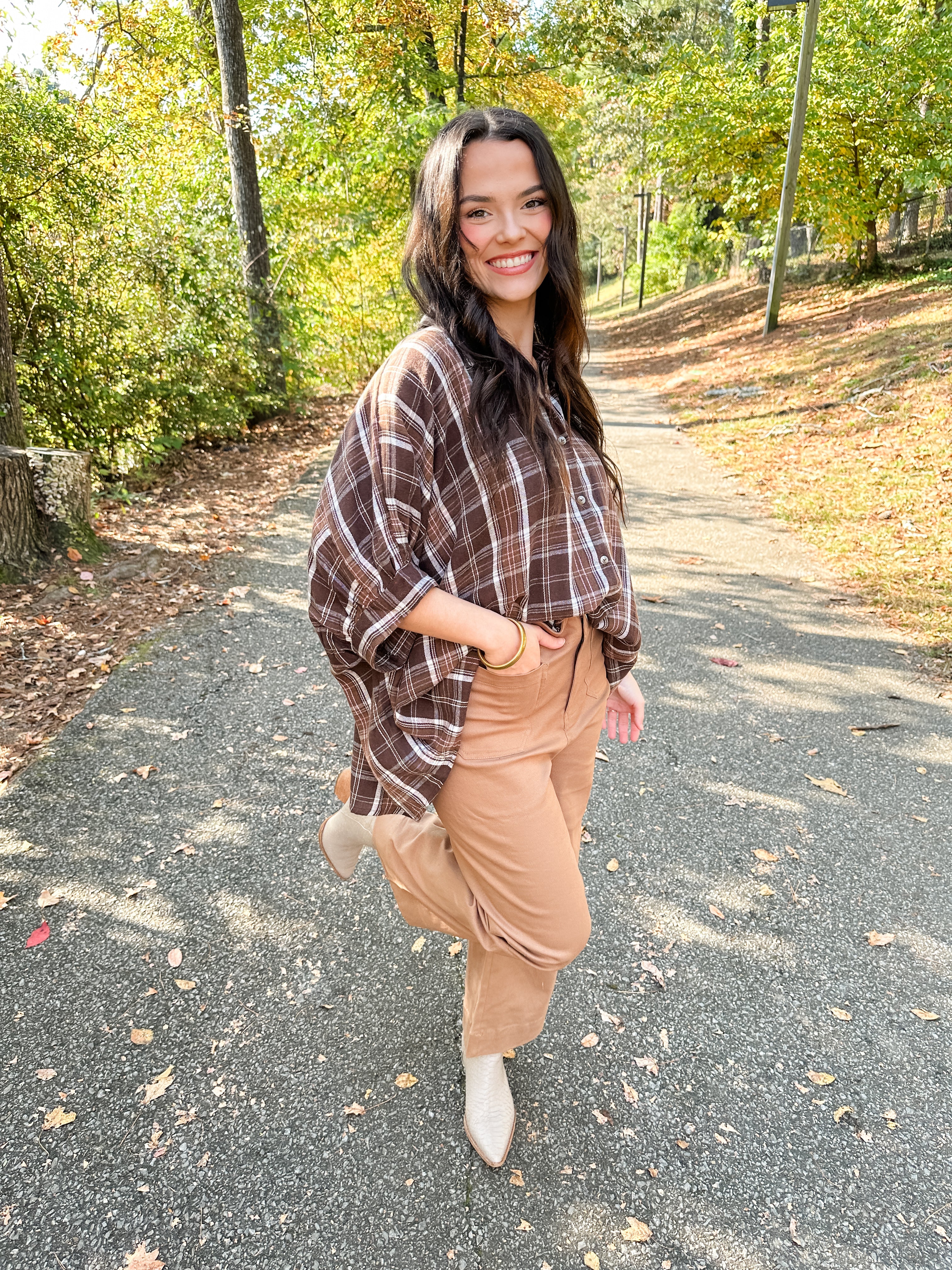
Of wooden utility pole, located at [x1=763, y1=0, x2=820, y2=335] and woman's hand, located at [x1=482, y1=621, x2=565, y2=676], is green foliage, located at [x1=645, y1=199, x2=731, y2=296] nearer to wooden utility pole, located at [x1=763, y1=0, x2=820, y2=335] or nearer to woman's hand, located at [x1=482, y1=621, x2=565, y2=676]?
wooden utility pole, located at [x1=763, y1=0, x2=820, y2=335]

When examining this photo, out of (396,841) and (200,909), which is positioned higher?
(396,841)

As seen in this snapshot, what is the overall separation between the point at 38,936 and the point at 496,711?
1865 millimetres

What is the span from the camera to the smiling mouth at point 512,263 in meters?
1.63

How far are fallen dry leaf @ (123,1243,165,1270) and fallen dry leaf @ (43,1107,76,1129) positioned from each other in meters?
0.40

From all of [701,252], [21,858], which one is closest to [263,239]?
[21,858]

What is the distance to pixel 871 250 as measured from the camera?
14.9 meters

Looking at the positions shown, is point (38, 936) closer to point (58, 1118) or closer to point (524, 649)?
point (58, 1118)

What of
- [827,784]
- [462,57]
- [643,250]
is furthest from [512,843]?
[643,250]

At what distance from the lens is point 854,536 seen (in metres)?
5.99

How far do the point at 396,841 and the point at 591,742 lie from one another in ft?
1.69

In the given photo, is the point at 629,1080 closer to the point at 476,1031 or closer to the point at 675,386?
the point at 476,1031

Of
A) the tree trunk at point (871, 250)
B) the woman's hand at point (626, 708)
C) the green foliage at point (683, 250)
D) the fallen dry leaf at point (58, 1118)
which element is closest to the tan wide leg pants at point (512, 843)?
the woman's hand at point (626, 708)

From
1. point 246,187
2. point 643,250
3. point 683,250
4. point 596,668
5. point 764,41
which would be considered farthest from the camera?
point 643,250

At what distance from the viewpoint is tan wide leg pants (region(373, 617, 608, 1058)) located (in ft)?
5.41
